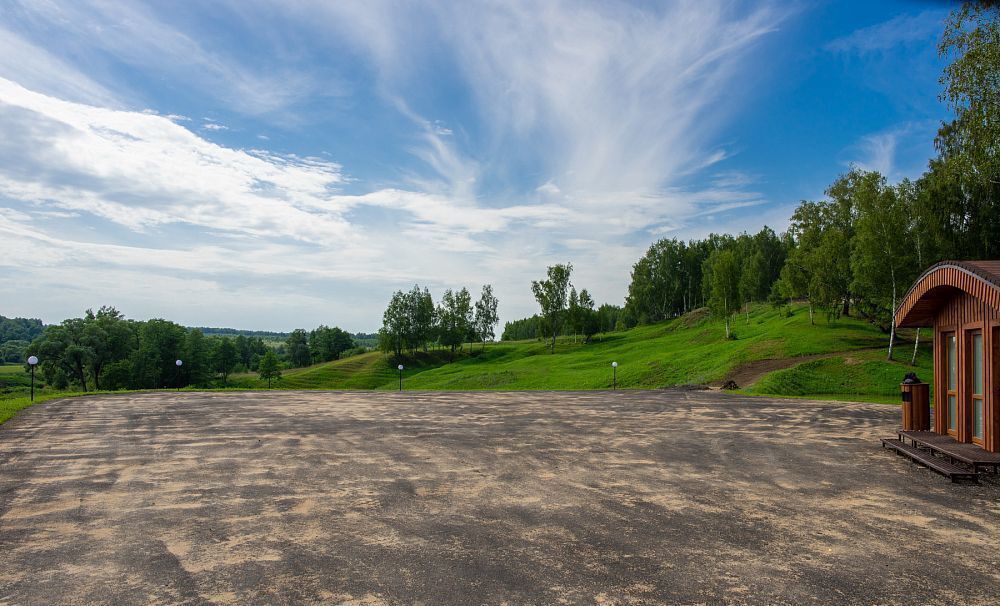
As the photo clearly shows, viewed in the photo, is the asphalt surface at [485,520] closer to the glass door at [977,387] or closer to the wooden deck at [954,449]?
the wooden deck at [954,449]

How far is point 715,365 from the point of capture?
40.2 m

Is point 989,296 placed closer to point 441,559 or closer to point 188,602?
point 441,559

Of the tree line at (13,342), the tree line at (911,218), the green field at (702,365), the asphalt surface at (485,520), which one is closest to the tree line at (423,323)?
the green field at (702,365)

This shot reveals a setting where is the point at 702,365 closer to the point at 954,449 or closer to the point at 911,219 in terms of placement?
the point at 911,219

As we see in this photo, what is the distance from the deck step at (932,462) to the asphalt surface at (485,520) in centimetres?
22

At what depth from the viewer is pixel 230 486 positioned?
930 cm

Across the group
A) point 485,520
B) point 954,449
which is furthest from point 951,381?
point 485,520

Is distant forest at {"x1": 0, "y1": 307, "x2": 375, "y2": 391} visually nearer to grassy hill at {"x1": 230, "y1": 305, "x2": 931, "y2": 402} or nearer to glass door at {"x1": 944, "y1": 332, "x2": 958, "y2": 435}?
grassy hill at {"x1": 230, "y1": 305, "x2": 931, "y2": 402}

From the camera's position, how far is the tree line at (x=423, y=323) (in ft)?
265

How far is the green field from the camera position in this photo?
31.3 meters

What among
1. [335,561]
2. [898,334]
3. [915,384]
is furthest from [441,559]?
[898,334]

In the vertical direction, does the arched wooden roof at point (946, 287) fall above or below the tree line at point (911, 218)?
below

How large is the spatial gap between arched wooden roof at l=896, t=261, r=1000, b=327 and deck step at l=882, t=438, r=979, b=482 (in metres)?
2.87

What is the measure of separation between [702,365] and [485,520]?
37314 millimetres
